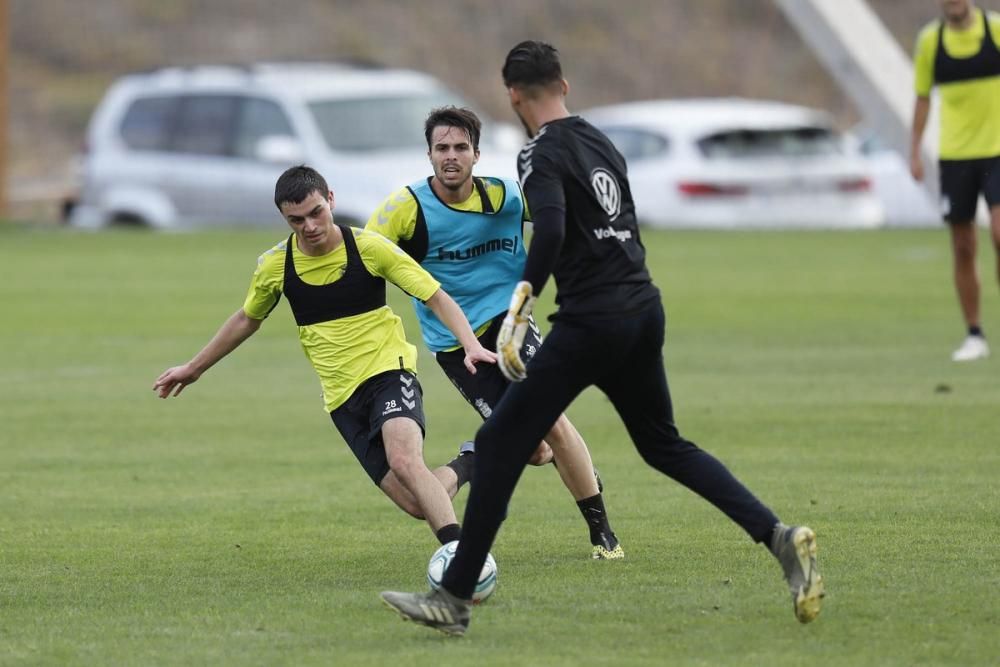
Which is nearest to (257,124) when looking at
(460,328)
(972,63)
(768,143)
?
(768,143)

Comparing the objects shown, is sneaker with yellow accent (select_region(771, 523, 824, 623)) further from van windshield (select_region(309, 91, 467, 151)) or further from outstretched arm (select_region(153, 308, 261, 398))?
van windshield (select_region(309, 91, 467, 151))

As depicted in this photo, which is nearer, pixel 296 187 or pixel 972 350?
pixel 296 187

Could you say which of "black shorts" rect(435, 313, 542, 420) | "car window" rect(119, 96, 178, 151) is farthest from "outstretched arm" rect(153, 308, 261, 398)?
"car window" rect(119, 96, 178, 151)

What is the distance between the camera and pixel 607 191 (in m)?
6.39

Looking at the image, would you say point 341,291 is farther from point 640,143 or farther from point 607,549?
point 640,143

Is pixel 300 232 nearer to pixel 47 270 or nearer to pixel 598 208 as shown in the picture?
pixel 598 208

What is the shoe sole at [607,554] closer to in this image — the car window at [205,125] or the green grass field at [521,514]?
the green grass field at [521,514]

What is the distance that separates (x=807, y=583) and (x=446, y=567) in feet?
3.88

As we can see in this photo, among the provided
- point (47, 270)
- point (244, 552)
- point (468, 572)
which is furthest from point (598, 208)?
point (47, 270)

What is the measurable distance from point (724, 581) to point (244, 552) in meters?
2.00

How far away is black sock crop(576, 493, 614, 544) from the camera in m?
7.69

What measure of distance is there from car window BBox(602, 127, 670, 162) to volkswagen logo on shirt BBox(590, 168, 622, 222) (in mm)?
19114

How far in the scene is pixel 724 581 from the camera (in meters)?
7.12

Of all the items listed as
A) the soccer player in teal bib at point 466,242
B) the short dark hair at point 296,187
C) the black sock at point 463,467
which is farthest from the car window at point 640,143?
the short dark hair at point 296,187
